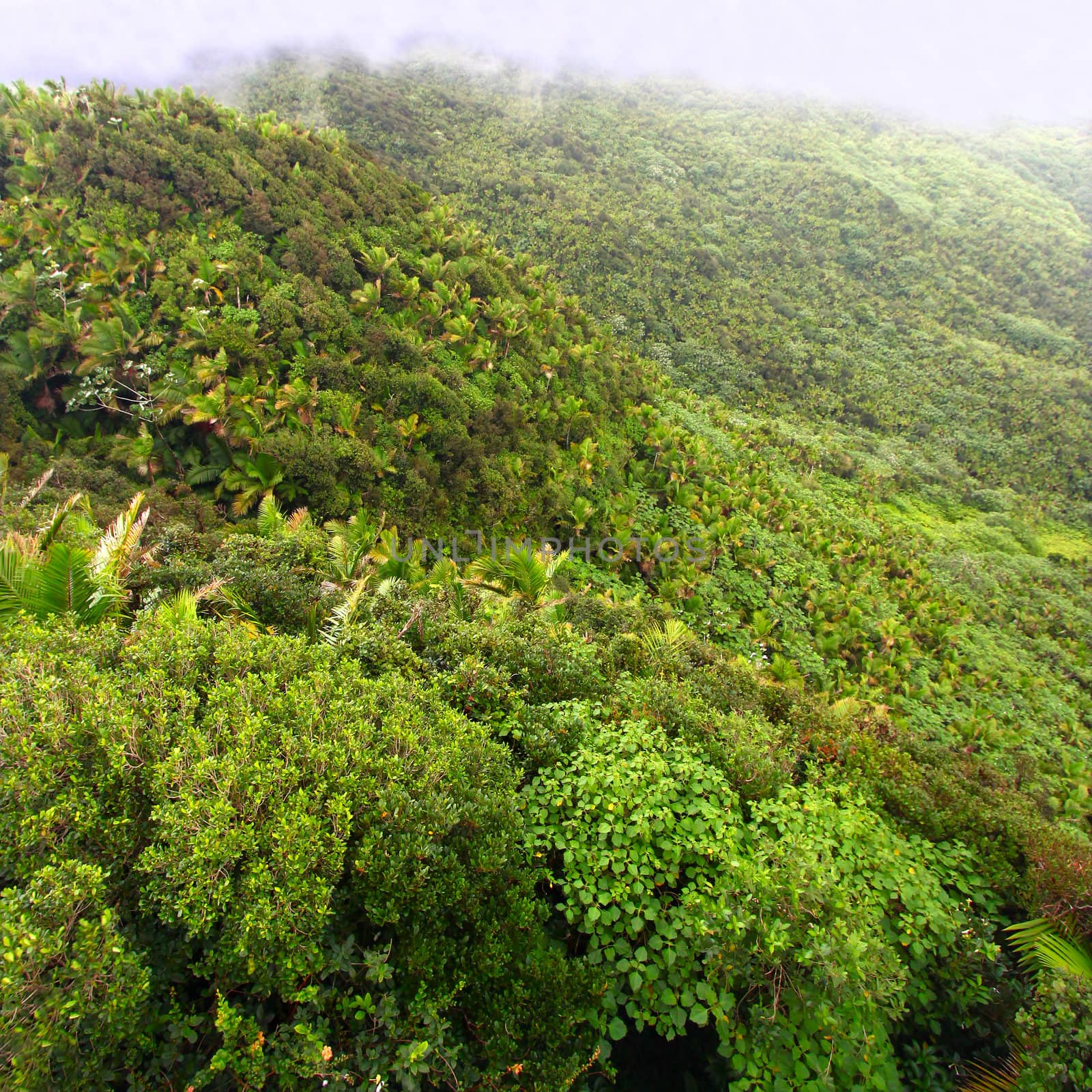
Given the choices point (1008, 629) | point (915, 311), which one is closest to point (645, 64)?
point (915, 311)

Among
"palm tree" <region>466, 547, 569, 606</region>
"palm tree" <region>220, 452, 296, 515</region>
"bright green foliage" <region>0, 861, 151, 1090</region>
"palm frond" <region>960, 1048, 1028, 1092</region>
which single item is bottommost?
"palm tree" <region>220, 452, 296, 515</region>

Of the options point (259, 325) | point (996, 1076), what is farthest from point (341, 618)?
point (259, 325)

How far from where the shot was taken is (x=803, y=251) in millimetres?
41688

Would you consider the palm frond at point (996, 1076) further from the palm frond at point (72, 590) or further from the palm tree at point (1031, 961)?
the palm frond at point (72, 590)

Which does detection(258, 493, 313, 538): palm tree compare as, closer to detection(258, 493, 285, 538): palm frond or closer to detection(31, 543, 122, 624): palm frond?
detection(258, 493, 285, 538): palm frond

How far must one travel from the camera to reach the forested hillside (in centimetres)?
264

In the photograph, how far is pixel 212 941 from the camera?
2.61 m

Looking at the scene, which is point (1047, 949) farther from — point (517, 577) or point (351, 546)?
point (351, 546)

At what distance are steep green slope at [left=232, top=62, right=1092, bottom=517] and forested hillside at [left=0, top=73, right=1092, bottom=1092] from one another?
653 cm

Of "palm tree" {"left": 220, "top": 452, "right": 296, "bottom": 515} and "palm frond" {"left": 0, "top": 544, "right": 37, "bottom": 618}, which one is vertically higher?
"palm frond" {"left": 0, "top": 544, "right": 37, "bottom": 618}

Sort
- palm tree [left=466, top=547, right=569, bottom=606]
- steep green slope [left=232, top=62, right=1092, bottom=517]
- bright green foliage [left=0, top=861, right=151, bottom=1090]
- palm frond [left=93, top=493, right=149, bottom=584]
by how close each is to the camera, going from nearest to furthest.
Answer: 1. bright green foliage [left=0, top=861, right=151, bottom=1090]
2. palm frond [left=93, top=493, right=149, bottom=584]
3. palm tree [left=466, top=547, right=569, bottom=606]
4. steep green slope [left=232, top=62, right=1092, bottom=517]

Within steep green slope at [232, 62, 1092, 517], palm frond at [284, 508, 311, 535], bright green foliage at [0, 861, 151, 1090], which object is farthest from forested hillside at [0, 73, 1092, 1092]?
steep green slope at [232, 62, 1092, 517]

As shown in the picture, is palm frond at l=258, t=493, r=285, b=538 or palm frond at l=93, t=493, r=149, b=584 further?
palm frond at l=258, t=493, r=285, b=538

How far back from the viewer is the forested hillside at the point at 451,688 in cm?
264
